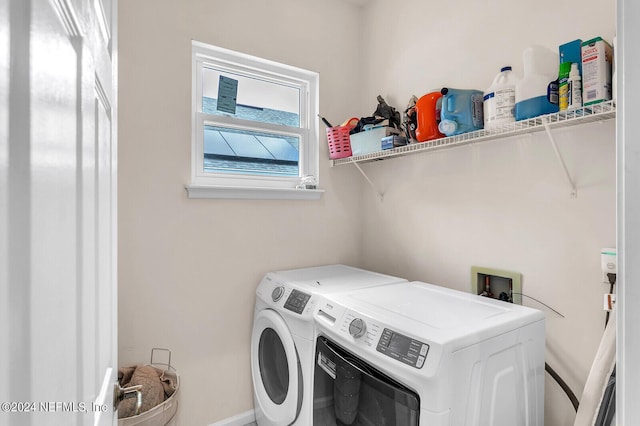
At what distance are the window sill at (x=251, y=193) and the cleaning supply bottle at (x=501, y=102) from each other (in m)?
1.16

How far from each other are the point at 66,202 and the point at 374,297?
50.4 inches

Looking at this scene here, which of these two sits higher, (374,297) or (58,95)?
(58,95)

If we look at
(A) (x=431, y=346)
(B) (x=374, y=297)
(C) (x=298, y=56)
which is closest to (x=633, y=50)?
(A) (x=431, y=346)

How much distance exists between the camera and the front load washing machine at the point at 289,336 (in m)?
1.52

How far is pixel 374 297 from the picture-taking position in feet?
4.95

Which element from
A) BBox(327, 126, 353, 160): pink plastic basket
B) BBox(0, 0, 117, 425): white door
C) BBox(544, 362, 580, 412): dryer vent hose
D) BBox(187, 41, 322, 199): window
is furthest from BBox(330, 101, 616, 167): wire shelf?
BBox(0, 0, 117, 425): white door

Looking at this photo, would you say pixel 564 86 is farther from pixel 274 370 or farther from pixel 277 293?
pixel 274 370

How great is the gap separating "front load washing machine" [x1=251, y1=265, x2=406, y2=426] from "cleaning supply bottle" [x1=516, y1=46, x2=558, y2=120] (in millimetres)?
1049

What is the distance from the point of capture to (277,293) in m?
1.83

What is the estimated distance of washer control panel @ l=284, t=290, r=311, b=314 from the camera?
159cm

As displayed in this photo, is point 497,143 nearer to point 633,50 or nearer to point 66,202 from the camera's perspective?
point 633,50

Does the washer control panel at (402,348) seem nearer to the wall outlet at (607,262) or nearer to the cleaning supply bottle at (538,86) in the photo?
the wall outlet at (607,262)

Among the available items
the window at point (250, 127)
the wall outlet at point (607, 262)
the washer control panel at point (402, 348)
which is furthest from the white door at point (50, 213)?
the wall outlet at point (607, 262)

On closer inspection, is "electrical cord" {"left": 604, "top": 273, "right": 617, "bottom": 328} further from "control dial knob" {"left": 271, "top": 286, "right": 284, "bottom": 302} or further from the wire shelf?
"control dial knob" {"left": 271, "top": 286, "right": 284, "bottom": 302}
